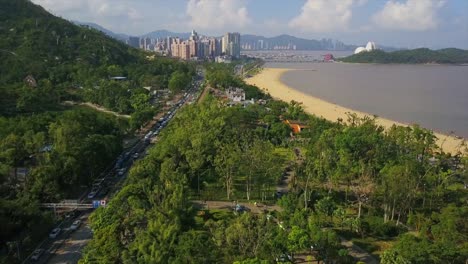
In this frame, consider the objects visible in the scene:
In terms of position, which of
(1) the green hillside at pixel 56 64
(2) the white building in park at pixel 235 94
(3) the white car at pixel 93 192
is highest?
(1) the green hillside at pixel 56 64

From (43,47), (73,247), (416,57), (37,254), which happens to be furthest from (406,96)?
(416,57)

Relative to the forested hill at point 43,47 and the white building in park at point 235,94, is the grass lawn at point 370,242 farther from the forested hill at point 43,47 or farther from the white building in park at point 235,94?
the forested hill at point 43,47

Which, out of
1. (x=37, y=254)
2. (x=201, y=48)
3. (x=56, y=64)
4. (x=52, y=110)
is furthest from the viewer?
(x=201, y=48)

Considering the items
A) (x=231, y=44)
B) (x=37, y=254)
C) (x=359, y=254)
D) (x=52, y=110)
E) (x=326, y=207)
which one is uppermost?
(x=231, y=44)

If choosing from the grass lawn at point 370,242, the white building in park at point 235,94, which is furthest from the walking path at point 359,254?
the white building in park at point 235,94

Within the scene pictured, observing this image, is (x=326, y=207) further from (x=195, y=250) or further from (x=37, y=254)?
(x=37, y=254)

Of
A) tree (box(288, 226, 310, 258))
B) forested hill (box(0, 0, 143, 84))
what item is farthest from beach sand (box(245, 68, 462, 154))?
forested hill (box(0, 0, 143, 84))

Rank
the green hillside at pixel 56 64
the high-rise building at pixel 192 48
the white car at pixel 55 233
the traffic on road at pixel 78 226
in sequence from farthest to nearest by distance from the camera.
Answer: the high-rise building at pixel 192 48
the green hillside at pixel 56 64
the white car at pixel 55 233
the traffic on road at pixel 78 226

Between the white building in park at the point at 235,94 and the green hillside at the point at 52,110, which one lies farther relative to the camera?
the white building in park at the point at 235,94

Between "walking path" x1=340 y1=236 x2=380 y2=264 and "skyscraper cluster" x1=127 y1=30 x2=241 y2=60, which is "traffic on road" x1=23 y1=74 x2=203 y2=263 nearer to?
"walking path" x1=340 y1=236 x2=380 y2=264

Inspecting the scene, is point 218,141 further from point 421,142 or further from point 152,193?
point 421,142
